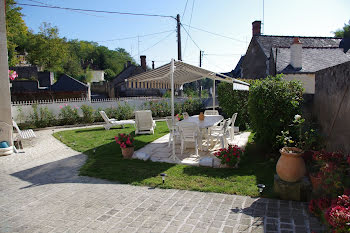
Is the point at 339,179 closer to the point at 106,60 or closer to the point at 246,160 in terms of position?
the point at 246,160

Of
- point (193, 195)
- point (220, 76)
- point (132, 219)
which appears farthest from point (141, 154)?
point (220, 76)

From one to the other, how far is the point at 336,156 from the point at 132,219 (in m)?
3.24

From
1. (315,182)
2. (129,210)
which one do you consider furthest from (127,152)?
(315,182)

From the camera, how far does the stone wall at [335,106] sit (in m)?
4.79

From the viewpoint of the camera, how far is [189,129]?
7551 mm

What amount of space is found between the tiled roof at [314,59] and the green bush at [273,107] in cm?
836

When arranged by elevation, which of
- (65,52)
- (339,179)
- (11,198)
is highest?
(65,52)

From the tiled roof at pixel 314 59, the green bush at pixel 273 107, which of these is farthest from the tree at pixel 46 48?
the green bush at pixel 273 107

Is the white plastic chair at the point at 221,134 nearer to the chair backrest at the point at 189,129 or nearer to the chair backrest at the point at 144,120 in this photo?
the chair backrest at the point at 189,129

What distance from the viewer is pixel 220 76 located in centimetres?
998

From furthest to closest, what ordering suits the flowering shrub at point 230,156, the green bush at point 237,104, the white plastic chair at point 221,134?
the green bush at point 237,104 < the white plastic chair at point 221,134 < the flowering shrub at point 230,156

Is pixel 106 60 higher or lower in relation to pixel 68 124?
higher

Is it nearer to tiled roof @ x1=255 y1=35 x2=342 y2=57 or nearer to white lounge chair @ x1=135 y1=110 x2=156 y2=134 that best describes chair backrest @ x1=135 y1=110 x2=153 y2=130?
white lounge chair @ x1=135 y1=110 x2=156 y2=134

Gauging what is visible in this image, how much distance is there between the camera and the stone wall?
4789 mm
